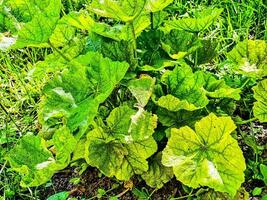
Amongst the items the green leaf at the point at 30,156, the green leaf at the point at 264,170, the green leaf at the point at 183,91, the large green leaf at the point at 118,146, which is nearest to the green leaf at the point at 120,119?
the large green leaf at the point at 118,146

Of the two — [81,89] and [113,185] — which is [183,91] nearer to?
[81,89]

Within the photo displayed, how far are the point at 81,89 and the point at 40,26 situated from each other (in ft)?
0.71

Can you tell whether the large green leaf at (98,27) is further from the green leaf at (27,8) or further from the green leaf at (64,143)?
the green leaf at (64,143)

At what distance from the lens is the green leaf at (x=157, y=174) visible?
185 centimetres

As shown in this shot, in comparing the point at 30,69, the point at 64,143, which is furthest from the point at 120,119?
the point at 30,69

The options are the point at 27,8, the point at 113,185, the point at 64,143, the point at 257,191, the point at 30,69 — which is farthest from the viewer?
the point at 30,69

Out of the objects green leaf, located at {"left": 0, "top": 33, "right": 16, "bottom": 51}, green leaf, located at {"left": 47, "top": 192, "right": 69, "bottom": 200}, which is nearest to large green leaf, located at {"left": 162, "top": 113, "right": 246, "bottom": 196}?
green leaf, located at {"left": 47, "top": 192, "right": 69, "bottom": 200}

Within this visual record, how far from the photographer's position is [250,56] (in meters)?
1.81

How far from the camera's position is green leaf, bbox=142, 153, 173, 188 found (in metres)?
1.85

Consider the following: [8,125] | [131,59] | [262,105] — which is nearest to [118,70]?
[131,59]

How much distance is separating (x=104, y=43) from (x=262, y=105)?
1.76ft

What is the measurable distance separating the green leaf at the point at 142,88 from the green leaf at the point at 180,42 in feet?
0.60

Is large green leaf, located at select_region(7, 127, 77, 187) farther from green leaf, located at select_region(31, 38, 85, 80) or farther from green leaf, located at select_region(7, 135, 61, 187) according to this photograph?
green leaf, located at select_region(31, 38, 85, 80)

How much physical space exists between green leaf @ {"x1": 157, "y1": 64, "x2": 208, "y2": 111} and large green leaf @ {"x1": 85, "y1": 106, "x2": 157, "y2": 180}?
73mm
